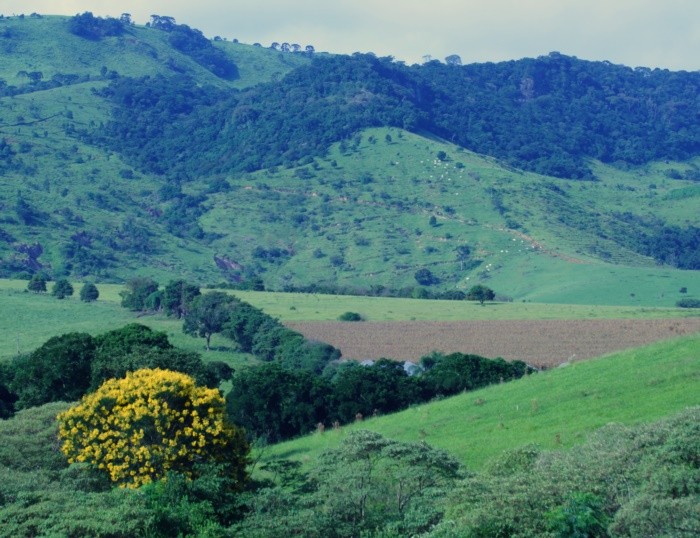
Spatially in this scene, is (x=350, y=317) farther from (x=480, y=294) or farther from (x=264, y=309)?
(x=480, y=294)

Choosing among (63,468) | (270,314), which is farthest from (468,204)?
(63,468)

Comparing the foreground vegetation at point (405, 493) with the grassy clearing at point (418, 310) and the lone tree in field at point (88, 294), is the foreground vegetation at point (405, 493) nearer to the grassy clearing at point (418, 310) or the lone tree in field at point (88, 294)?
the grassy clearing at point (418, 310)

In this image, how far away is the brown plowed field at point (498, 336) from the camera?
83.0 m

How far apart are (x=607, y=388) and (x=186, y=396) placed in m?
14.9

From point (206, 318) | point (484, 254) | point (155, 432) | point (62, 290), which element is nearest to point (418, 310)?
point (206, 318)

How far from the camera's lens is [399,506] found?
31.2 meters

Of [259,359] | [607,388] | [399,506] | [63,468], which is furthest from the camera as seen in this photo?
[259,359]

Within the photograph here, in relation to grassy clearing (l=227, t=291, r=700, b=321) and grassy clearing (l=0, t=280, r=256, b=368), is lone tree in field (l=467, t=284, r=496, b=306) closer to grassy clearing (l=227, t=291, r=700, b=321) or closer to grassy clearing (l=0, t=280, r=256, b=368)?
grassy clearing (l=227, t=291, r=700, b=321)

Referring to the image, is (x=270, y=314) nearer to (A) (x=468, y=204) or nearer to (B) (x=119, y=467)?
(B) (x=119, y=467)

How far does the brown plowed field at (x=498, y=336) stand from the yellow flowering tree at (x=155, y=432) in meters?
42.8

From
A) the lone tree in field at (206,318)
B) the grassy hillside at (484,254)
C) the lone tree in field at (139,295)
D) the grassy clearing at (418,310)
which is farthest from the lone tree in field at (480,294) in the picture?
the lone tree in field at (139,295)

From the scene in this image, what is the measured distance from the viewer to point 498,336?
93250 mm

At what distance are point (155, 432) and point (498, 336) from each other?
197ft

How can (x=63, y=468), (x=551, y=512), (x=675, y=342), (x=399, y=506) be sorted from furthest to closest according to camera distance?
(x=675, y=342)
(x=63, y=468)
(x=399, y=506)
(x=551, y=512)
